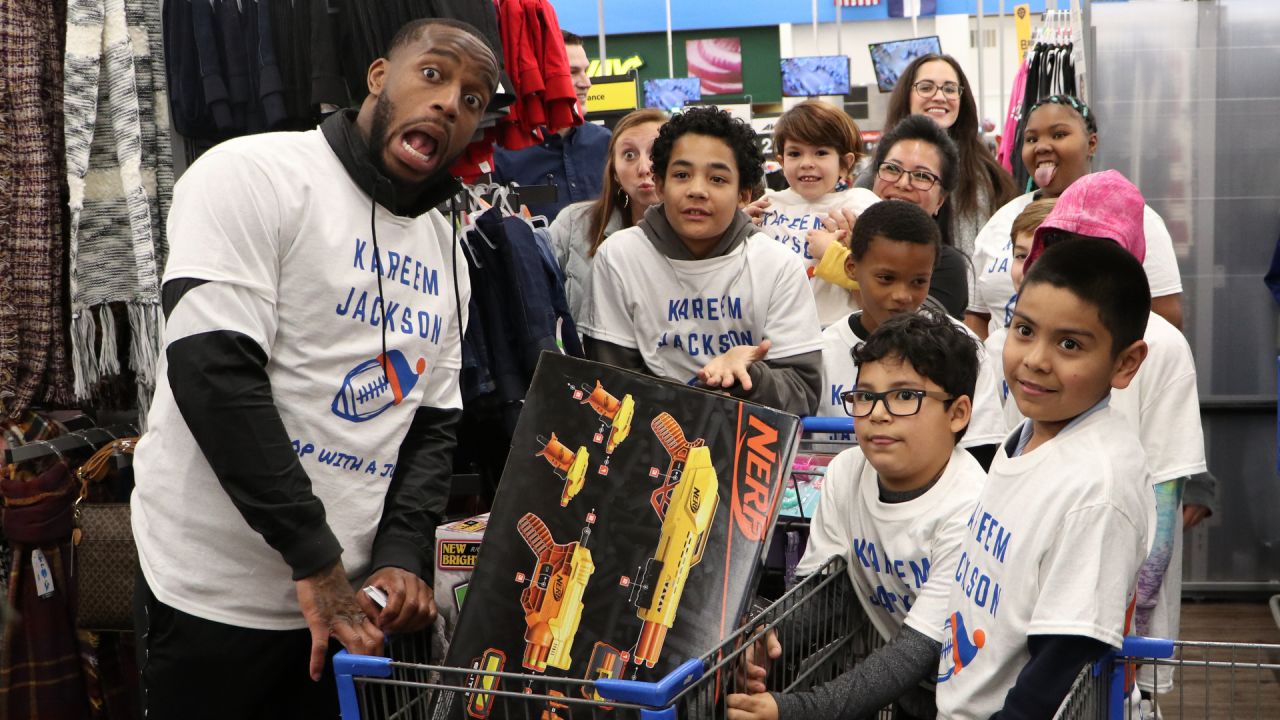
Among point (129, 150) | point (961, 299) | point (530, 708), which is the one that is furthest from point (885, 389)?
point (129, 150)

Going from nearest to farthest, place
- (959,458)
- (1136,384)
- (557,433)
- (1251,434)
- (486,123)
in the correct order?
(557,433), (959,458), (1136,384), (486,123), (1251,434)

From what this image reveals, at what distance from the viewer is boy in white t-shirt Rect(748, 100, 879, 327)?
3.74 meters

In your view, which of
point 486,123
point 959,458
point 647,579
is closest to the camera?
point 647,579

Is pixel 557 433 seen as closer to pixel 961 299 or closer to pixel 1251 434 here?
pixel 961 299

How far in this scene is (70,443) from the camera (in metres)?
3.32

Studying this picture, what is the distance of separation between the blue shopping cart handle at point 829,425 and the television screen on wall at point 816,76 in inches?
215

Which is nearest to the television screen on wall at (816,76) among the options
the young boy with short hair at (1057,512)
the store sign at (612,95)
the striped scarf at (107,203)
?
the store sign at (612,95)

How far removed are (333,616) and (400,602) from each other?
0.12 m

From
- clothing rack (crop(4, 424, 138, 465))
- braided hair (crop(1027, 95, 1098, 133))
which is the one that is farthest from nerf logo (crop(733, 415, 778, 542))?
clothing rack (crop(4, 424, 138, 465))

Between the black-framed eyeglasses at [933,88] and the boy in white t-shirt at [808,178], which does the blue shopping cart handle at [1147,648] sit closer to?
the boy in white t-shirt at [808,178]

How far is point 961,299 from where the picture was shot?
10.4 ft

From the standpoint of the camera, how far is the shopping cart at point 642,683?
1.48m

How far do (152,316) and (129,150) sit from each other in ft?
1.57

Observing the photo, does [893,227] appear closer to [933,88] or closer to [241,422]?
[241,422]
